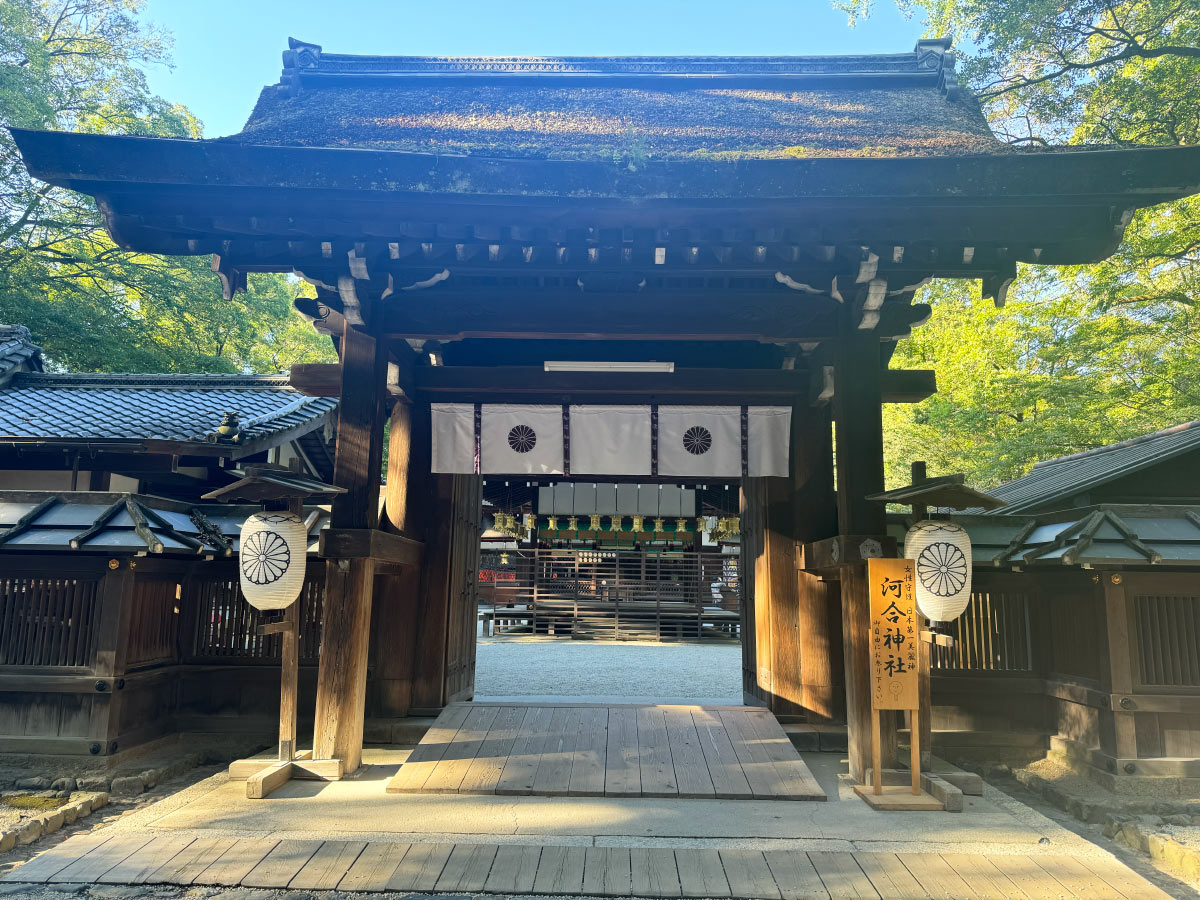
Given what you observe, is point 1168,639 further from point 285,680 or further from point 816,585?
point 285,680

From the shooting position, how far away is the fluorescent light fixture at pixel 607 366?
685cm

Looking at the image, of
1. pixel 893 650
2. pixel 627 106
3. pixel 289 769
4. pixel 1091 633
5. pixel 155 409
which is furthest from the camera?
pixel 155 409

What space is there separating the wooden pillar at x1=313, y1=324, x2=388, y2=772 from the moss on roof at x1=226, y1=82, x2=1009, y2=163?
229 cm

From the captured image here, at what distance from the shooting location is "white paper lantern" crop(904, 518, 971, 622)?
5.19 meters

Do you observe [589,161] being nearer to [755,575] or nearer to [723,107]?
[723,107]

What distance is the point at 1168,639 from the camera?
5.94m

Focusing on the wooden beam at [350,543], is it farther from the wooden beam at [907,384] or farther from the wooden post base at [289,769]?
the wooden beam at [907,384]

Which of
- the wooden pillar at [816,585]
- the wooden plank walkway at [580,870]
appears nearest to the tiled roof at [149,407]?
the wooden plank walkway at [580,870]

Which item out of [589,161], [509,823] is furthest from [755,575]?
[589,161]

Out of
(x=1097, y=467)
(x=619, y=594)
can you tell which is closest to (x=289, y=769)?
(x=1097, y=467)

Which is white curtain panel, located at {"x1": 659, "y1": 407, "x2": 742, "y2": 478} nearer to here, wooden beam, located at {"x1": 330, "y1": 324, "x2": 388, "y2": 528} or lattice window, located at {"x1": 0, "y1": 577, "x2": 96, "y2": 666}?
wooden beam, located at {"x1": 330, "y1": 324, "x2": 388, "y2": 528}

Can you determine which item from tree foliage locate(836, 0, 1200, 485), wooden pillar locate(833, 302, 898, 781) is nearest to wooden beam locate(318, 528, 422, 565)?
wooden pillar locate(833, 302, 898, 781)

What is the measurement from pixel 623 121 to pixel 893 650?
207 inches

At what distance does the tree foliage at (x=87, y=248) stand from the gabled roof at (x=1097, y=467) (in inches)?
739
